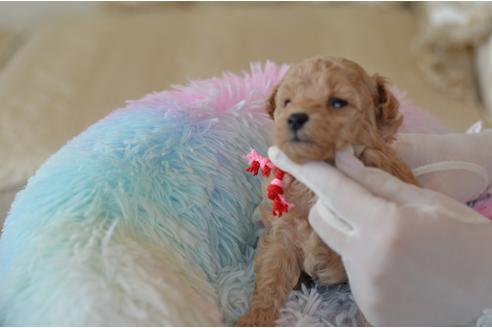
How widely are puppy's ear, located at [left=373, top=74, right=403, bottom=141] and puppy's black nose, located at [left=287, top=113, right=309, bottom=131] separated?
193 millimetres

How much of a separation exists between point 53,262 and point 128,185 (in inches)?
8.3

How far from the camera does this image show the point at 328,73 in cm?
91

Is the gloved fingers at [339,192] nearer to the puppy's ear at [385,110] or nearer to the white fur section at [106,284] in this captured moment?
the puppy's ear at [385,110]

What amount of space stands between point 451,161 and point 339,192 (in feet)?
1.12

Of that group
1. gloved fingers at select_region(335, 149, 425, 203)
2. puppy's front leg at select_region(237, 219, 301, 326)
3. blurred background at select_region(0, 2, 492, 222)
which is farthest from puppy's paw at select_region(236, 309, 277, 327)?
blurred background at select_region(0, 2, 492, 222)

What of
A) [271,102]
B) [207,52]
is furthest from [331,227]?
[207,52]

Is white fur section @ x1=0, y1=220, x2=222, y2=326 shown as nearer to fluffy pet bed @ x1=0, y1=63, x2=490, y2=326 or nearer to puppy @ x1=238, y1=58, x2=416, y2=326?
fluffy pet bed @ x1=0, y1=63, x2=490, y2=326

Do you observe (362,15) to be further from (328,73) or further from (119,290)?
(119,290)

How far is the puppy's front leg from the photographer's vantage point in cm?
101

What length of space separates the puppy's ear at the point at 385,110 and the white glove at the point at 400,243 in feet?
0.41

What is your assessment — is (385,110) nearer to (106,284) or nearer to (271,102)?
(271,102)

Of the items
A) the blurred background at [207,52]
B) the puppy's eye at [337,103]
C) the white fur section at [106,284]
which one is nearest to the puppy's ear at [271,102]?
the puppy's eye at [337,103]

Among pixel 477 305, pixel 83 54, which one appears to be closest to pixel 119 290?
pixel 477 305

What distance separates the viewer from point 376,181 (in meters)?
0.89
